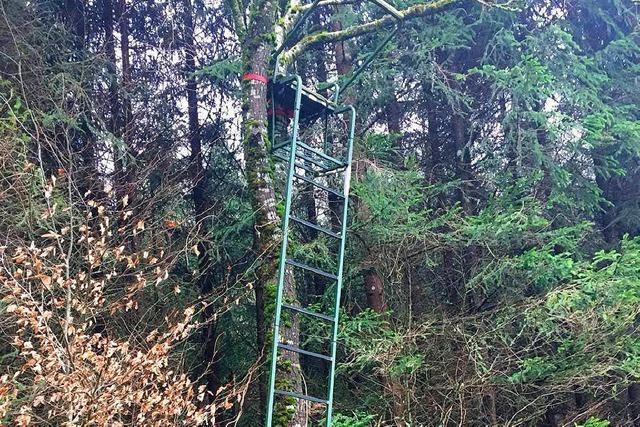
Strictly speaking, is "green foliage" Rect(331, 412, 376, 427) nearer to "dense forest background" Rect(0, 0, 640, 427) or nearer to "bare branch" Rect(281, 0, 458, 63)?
"dense forest background" Rect(0, 0, 640, 427)

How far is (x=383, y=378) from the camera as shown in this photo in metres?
6.70

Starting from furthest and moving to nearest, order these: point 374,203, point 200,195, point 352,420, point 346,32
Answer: point 200,195, point 374,203, point 352,420, point 346,32

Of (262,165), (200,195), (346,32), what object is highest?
(346,32)

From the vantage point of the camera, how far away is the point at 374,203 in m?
6.39

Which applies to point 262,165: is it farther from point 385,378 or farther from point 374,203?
point 385,378

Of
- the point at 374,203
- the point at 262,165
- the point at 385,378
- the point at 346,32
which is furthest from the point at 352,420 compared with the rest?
the point at 346,32

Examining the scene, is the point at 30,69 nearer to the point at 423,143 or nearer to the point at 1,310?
the point at 1,310

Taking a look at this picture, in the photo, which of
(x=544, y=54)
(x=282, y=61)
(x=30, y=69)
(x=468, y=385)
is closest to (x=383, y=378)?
(x=468, y=385)

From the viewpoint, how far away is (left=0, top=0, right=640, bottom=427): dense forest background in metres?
5.35

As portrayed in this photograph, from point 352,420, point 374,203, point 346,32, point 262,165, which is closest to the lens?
point 262,165

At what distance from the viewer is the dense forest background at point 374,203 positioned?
535cm

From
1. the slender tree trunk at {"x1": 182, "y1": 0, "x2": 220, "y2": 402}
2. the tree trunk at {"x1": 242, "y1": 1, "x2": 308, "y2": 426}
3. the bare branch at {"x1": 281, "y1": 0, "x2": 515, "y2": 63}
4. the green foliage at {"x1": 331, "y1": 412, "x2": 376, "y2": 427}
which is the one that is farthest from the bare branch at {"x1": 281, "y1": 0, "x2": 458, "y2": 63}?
the green foliage at {"x1": 331, "y1": 412, "x2": 376, "y2": 427}

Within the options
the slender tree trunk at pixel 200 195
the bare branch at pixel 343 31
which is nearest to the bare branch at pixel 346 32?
the bare branch at pixel 343 31

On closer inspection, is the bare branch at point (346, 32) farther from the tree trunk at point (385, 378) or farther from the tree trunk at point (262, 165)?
the tree trunk at point (385, 378)
